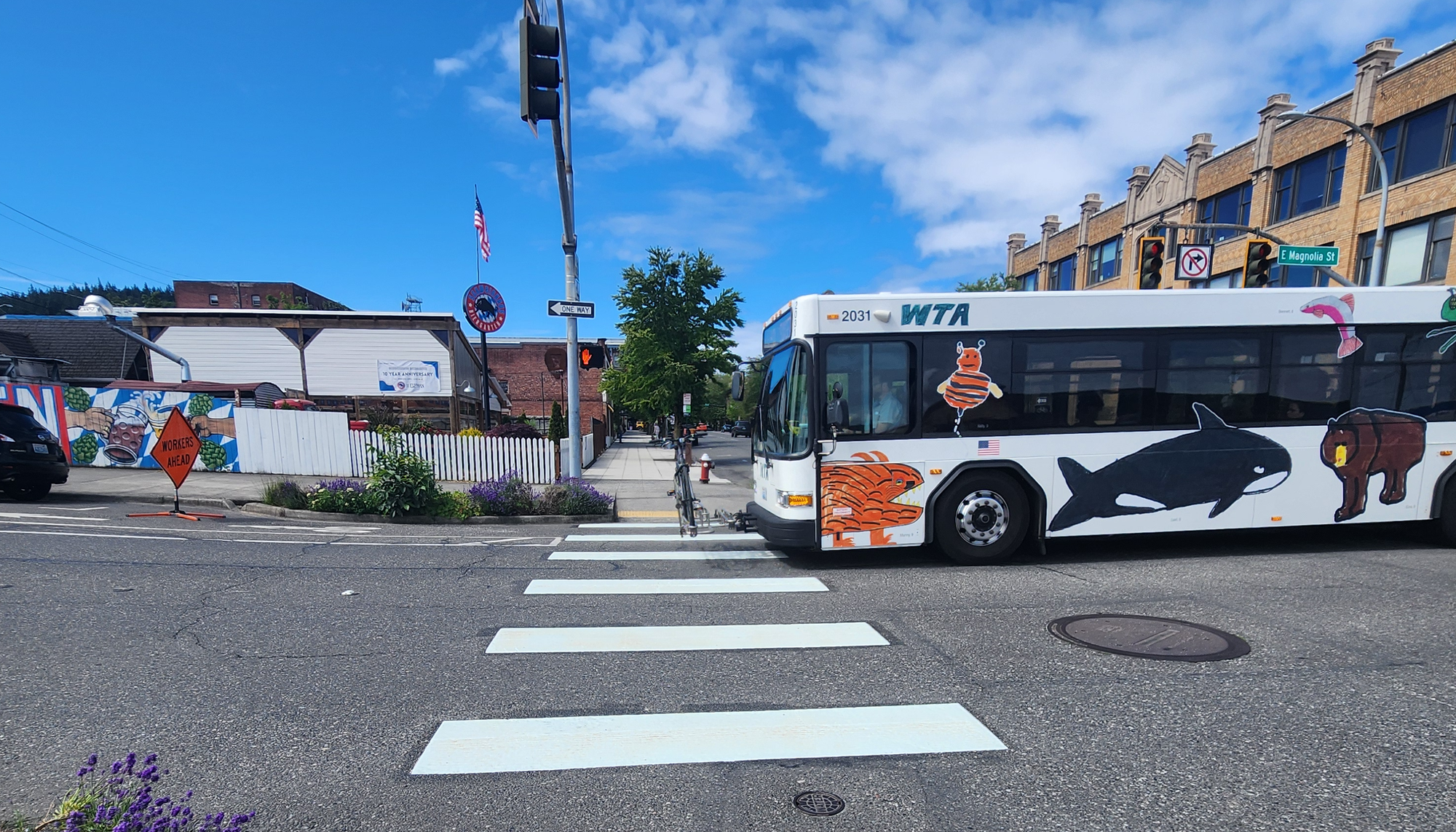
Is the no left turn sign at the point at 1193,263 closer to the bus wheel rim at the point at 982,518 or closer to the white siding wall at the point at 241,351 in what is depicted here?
the bus wheel rim at the point at 982,518

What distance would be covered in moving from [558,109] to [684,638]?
7.11 meters

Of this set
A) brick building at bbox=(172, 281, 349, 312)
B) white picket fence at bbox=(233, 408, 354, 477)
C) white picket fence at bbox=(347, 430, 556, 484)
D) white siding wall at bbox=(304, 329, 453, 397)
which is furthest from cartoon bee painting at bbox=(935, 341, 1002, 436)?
brick building at bbox=(172, 281, 349, 312)

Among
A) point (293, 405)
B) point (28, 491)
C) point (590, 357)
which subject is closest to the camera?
point (28, 491)

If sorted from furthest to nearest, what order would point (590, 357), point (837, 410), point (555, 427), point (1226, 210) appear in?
point (1226, 210) → point (555, 427) → point (590, 357) → point (837, 410)

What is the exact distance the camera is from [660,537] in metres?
8.49

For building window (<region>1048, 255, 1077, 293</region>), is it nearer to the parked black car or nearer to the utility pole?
the utility pole

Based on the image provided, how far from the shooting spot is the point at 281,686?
3.62 meters

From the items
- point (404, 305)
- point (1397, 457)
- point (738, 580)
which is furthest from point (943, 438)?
point (404, 305)

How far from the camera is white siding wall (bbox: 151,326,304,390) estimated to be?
25594 millimetres

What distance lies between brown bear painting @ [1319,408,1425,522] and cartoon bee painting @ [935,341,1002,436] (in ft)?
13.8

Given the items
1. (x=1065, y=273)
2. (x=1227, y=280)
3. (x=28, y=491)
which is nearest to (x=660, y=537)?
(x=28, y=491)

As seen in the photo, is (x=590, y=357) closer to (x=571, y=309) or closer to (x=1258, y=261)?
(x=571, y=309)

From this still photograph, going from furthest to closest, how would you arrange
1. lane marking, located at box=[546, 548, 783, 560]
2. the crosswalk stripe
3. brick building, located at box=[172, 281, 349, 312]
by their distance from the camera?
brick building, located at box=[172, 281, 349, 312]
the crosswalk stripe
lane marking, located at box=[546, 548, 783, 560]

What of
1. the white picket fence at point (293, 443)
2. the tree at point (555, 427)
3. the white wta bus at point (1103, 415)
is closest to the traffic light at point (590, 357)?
the white picket fence at point (293, 443)
